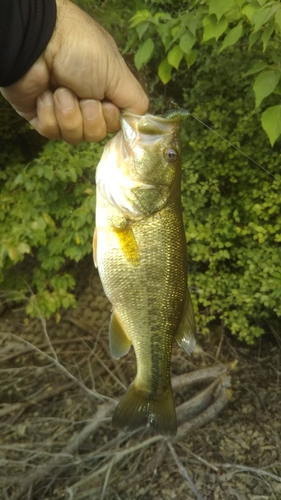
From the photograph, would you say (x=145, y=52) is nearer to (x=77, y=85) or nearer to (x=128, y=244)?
(x=77, y=85)

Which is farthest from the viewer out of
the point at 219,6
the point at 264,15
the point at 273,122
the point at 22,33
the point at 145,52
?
the point at 145,52

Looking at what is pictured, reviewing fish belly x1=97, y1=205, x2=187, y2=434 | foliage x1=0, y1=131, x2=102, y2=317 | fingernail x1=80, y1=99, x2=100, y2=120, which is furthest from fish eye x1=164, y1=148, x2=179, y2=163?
foliage x1=0, y1=131, x2=102, y2=317

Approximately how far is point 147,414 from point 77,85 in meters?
1.20

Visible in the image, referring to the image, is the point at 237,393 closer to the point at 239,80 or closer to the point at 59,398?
the point at 59,398

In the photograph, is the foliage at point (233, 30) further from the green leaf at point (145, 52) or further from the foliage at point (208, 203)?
the foliage at point (208, 203)

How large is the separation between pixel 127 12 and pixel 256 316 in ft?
10.4

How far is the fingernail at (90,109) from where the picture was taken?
1.46 metres

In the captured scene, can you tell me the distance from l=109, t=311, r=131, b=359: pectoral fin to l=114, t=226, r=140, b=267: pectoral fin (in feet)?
0.77

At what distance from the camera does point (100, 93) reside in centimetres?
144

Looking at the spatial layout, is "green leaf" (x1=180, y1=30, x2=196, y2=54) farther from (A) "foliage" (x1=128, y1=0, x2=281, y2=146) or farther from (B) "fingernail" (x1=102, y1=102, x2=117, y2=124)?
(B) "fingernail" (x1=102, y1=102, x2=117, y2=124)

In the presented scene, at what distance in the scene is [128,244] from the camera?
4.90 feet

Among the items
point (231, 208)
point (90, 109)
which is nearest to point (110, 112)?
point (90, 109)

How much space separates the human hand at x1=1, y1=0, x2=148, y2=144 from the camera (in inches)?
52.9

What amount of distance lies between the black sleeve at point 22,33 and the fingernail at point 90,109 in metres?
0.21
